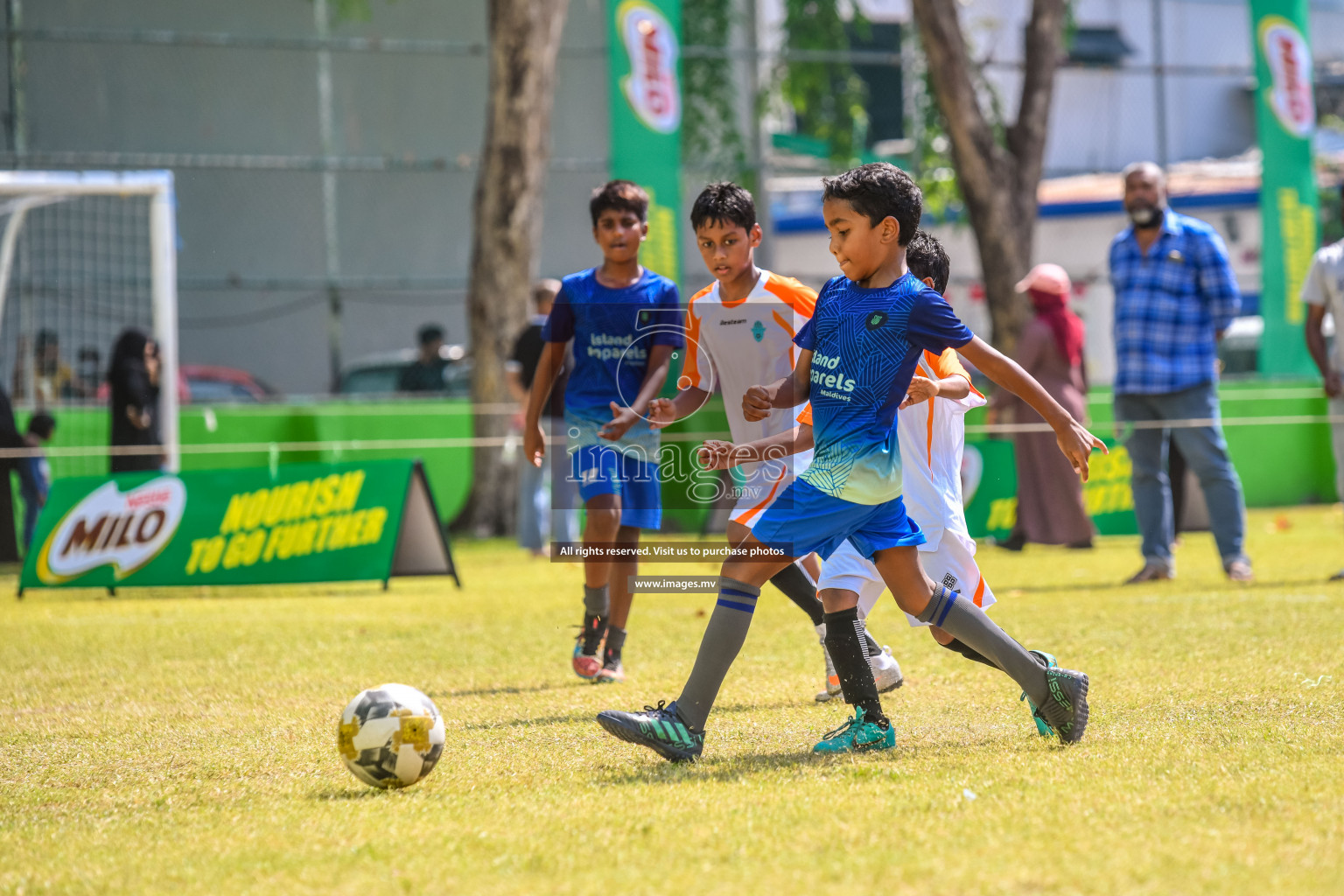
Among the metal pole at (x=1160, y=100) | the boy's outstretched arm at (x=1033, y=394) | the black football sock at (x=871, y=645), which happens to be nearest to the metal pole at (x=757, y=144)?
the metal pole at (x=1160, y=100)

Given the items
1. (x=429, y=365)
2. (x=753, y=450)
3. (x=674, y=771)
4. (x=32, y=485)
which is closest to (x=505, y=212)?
(x=429, y=365)

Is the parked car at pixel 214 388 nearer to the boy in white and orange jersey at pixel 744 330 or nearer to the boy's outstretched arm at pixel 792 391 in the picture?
the boy in white and orange jersey at pixel 744 330

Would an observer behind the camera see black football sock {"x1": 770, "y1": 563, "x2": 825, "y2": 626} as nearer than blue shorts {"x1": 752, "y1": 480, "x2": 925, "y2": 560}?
No

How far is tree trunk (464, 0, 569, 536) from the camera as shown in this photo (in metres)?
14.6

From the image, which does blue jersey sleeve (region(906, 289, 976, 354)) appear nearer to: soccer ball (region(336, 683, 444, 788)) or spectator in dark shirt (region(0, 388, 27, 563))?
soccer ball (region(336, 683, 444, 788))

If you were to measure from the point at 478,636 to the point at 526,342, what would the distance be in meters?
4.33

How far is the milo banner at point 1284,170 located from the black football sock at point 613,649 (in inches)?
530

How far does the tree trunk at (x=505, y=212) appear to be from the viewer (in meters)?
14.6

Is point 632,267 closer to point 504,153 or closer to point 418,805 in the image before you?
point 418,805

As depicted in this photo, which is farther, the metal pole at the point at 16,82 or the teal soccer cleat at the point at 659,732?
the metal pole at the point at 16,82

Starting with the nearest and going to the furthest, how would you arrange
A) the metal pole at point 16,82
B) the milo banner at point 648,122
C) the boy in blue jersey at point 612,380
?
the boy in blue jersey at point 612,380 < the milo banner at point 648,122 < the metal pole at point 16,82

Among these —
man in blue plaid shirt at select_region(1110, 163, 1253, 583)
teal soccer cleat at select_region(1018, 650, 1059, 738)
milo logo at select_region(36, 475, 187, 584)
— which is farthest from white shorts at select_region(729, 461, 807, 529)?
milo logo at select_region(36, 475, 187, 584)

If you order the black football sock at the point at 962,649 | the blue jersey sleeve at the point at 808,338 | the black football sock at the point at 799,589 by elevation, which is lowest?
the black football sock at the point at 962,649

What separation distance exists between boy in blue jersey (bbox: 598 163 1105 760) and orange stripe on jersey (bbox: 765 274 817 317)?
0.82m
